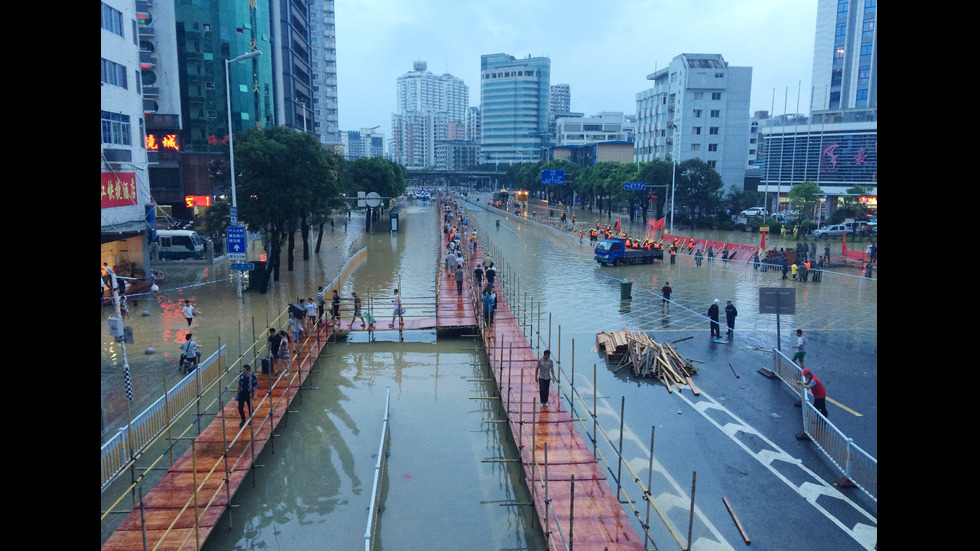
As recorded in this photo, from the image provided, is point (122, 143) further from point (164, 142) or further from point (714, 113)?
point (714, 113)

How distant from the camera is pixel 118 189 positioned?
95.1 feet

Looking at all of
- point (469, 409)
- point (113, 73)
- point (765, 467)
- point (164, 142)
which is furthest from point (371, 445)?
point (164, 142)

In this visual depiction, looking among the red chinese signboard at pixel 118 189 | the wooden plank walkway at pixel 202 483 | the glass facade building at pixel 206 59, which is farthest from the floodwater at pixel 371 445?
the glass facade building at pixel 206 59

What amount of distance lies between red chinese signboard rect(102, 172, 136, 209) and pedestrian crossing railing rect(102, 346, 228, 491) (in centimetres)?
1610

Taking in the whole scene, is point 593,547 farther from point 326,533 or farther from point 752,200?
point 752,200

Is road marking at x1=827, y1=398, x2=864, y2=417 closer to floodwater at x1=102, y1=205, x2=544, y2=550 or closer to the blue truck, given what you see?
floodwater at x1=102, y1=205, x2=544, y2=550

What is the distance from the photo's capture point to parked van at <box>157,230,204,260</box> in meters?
40.4

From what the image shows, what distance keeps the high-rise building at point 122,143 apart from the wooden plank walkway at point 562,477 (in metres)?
22.4

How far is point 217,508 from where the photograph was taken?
1038 centimetres

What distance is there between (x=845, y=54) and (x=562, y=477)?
116 metres

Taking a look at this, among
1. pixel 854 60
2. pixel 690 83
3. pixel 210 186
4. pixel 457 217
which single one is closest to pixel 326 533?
pixel 210 186

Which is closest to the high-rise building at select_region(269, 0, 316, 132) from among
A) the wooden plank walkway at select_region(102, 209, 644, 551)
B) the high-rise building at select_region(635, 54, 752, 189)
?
the high-rise building at select_region(635, 54, 752, 189)

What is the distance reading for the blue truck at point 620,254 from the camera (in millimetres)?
40156
